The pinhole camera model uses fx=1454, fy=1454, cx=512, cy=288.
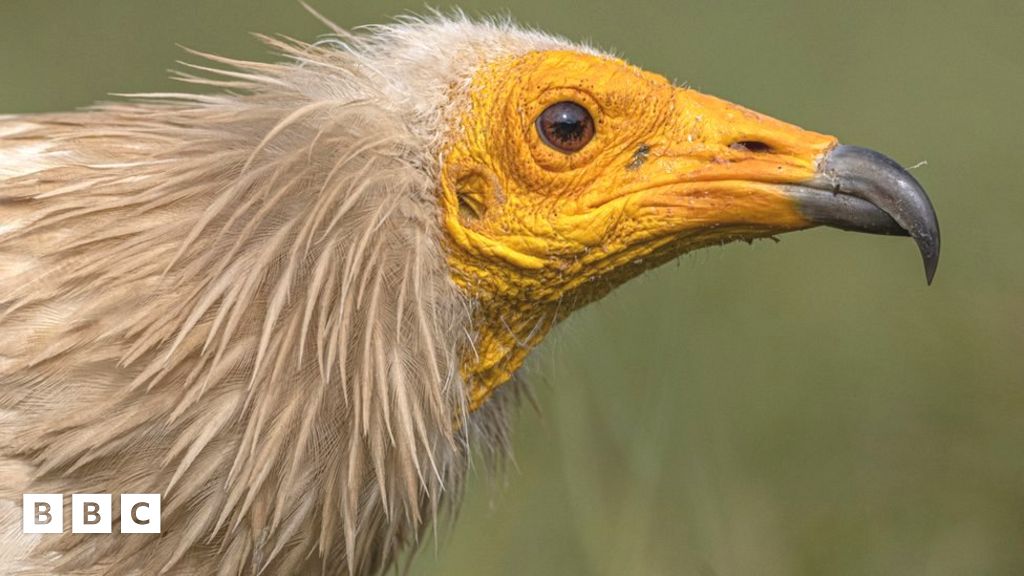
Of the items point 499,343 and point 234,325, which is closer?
point 234,325

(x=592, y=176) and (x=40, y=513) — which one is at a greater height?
(x=592, y=176)

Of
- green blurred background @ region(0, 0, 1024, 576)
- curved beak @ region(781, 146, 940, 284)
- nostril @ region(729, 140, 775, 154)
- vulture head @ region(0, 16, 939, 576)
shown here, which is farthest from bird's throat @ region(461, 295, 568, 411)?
curved beak @ region(781, 146, 940, 284)

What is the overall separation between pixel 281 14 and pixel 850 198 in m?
6.62

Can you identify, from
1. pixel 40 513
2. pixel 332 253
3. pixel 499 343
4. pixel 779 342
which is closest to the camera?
pixel 40 513

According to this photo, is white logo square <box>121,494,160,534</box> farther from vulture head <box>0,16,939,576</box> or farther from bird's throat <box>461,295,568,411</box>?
bird's throat <box>461,295,568,411</box>

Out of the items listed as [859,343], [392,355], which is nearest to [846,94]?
[859,343]

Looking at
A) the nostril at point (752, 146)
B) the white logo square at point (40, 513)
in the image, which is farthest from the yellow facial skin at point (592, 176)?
the white logo square at point (40, 513)

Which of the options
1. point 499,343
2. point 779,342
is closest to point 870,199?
point 499,343

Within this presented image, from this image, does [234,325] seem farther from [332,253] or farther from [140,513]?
[140,513]

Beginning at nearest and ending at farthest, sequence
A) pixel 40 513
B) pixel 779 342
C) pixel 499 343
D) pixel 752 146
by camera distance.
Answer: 1. pixel 40 513
2. pixel 752 146
3. pixel 499 343
4. pixel 779 342

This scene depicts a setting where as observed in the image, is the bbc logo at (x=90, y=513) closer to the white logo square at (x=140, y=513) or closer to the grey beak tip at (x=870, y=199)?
the white logo square at (x=140, y=513)

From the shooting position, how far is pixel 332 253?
3.18 metres

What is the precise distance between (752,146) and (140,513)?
160 centimetres

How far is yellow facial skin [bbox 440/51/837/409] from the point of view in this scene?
334 cm
